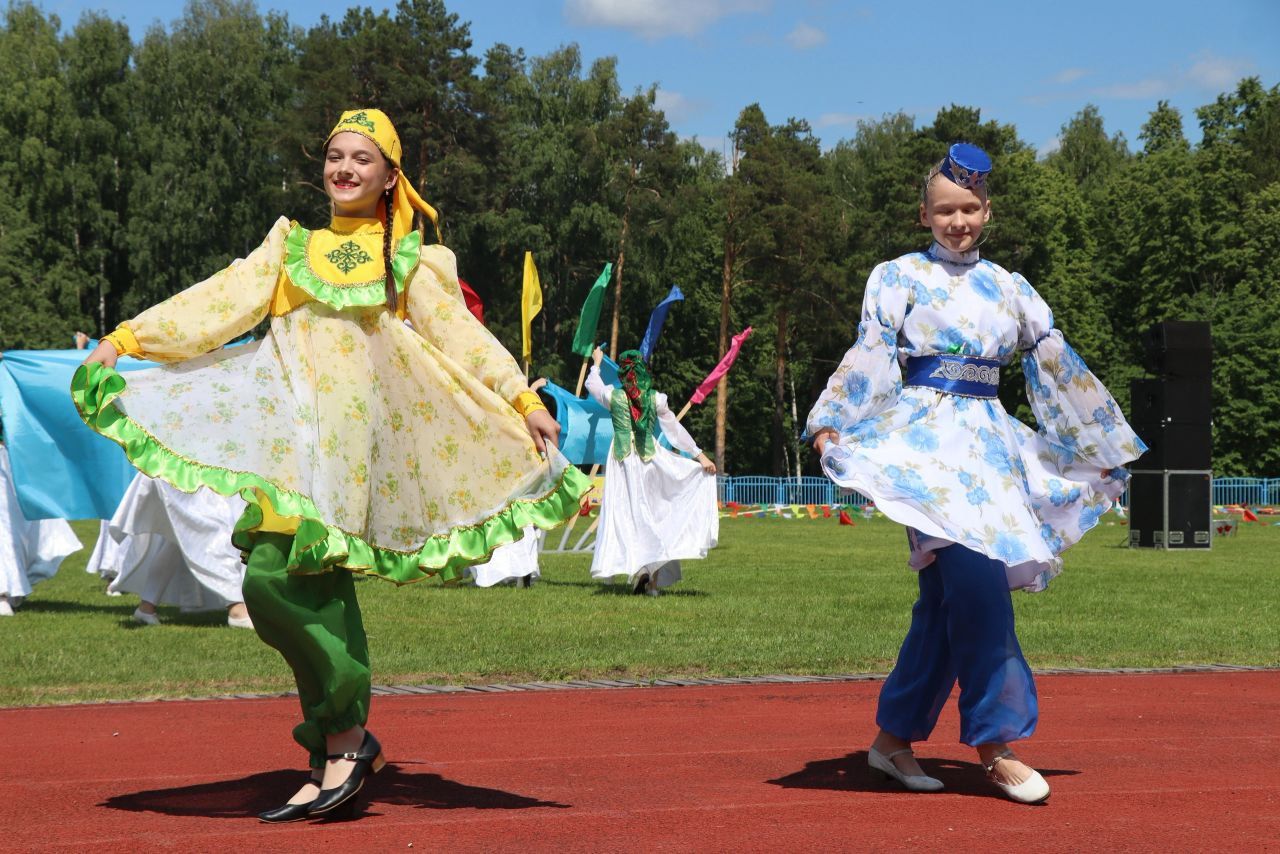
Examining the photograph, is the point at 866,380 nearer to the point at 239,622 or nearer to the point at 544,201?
the point at 239,622

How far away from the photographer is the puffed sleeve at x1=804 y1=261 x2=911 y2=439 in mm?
5539

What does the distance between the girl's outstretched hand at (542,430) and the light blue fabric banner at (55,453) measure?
723cm

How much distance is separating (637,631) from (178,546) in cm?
347

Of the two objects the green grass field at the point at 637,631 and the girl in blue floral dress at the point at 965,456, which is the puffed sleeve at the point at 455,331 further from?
the green grass field at the point at 637,631

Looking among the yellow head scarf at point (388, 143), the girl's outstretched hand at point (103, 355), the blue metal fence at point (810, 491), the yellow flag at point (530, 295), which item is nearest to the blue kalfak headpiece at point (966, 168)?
the yellow head scarf at point (388, 143)

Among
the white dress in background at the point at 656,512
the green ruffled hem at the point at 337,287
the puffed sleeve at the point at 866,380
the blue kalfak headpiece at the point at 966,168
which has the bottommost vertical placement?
the white dress in background at the point at 656,512

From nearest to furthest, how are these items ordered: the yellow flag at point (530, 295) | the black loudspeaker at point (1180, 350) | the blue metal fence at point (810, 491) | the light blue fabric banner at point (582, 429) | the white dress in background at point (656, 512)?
the yellow flag at point (530, 295) → the white dress in background at point (656, 512) → the light blue fabric banner at point (582, 429) → the black loudspeaker at point (1180, 350) → the blue metal fence at point (810, 491)

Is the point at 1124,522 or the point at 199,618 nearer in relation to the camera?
the point at 199,618

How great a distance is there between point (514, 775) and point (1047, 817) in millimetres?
1856

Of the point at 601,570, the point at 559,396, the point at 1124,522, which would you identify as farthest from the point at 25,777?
the point at 1124,522

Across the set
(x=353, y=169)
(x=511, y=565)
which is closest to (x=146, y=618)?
(x=511, y=565)

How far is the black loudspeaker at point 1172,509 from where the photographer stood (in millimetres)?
25078

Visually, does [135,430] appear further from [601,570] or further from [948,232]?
[601,570]

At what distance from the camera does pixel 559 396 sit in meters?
22.3
